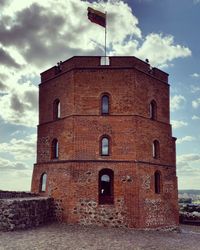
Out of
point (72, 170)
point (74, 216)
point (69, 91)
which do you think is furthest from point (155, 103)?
point (74, 216)

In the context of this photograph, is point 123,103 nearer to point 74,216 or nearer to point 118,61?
point 118,61

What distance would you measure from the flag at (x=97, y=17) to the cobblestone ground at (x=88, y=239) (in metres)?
11.6

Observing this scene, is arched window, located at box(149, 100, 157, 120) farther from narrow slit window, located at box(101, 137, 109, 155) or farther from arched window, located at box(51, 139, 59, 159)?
arched window, located at box(51, 139, 59, 159)

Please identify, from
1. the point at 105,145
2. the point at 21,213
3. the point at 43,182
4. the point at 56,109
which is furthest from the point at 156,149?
the point at 21,213

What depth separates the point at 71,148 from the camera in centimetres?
1833

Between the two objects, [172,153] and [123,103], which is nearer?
[123,103]

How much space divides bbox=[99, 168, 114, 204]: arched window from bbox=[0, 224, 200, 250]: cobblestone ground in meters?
2.23

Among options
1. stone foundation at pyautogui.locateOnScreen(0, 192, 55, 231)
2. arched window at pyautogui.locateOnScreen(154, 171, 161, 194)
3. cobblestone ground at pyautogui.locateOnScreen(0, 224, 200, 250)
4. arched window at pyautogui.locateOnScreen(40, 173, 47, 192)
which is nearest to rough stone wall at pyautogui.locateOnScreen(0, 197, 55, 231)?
stone foundation at pyautogui.locateOnScreen(0, 192, 55, 231)

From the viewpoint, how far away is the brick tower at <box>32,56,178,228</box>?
17.6 m

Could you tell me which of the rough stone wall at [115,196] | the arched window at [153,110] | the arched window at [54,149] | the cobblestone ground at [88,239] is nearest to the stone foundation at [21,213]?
the cobblestone ground at [88,239]

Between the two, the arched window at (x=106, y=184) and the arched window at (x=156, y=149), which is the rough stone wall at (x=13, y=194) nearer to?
the arched window at (x=106, y=184)

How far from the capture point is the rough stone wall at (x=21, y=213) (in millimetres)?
15367

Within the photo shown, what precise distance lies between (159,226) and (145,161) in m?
3.75

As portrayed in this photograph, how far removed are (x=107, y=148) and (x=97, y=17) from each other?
25.5 ft
